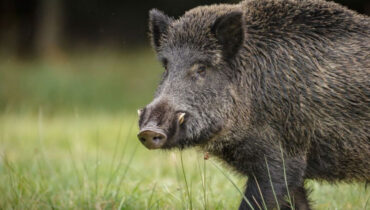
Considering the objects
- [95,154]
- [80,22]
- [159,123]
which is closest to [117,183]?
[159,123]

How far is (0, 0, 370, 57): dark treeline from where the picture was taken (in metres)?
16.9

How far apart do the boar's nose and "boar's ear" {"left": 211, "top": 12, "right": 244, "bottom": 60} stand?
3.19 feet

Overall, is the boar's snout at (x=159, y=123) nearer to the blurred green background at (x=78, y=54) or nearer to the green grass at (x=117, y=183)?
the green grass at (x=117, y=183)

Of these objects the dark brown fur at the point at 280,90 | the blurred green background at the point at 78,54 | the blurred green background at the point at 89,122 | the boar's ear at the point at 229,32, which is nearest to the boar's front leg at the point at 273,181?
the dark brown fur at the point at 280,90

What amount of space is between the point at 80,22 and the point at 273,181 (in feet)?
51.1

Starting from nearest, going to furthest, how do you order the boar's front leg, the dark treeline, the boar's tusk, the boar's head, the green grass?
the boar's tusk → the boar's head → the boar's front leg → the green grass → the dark treeline

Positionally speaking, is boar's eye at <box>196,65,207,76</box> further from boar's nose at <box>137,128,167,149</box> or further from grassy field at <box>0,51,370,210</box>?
boar's nose at <box>137,128,167,149</box>

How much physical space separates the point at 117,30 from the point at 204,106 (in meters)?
14.3

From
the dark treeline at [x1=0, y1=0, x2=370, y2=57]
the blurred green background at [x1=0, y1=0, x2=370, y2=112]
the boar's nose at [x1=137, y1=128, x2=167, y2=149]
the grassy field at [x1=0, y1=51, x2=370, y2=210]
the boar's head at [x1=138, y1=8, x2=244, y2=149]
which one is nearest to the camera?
the boar's nose at [x1=137, y1=128, x2=167, y2=149]

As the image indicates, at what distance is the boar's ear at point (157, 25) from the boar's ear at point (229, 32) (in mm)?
442

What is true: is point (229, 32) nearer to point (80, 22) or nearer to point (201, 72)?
point (201, 72)

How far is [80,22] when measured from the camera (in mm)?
18609

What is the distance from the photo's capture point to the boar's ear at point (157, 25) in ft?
14.1

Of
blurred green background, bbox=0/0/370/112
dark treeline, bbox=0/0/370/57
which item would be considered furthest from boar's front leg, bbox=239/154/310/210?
dark treeline, bbox=0/0/370/57
